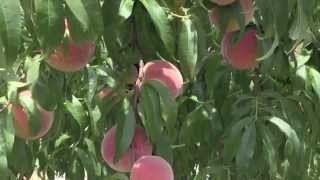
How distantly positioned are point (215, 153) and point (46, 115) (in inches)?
23.1

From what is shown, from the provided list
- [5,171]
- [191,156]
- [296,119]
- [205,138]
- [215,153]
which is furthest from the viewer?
[191,156]

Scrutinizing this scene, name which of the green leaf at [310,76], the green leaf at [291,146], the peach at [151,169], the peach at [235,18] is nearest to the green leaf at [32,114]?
the peach at [151,169]

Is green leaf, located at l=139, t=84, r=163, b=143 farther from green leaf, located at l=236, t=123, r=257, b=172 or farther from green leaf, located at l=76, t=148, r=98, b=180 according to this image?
green leaf, located at l=76, t=148, r=98, b=180

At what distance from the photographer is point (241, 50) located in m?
1.18

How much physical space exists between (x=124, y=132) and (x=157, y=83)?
0.09 m

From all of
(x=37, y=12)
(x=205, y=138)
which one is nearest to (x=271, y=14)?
(x=37, y=12)

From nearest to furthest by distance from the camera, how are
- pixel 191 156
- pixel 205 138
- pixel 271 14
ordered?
pixel 271 14 < pixel 205 138 < pixel 191 156

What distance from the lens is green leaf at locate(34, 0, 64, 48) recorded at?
0.72 metres

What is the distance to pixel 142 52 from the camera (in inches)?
40.9

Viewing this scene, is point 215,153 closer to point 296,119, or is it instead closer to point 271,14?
point 296,119

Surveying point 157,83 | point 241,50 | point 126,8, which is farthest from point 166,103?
point 241,50

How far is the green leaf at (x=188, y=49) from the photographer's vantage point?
3.31 feet

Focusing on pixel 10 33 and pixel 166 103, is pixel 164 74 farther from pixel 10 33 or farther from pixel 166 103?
pixel 10 33

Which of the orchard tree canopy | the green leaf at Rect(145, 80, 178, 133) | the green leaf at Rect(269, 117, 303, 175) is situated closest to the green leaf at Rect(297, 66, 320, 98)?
the orchard tree canopy
